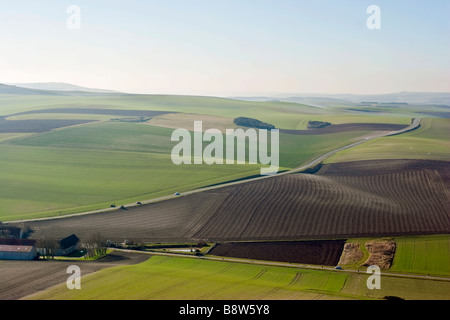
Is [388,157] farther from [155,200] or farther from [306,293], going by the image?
[306,293]

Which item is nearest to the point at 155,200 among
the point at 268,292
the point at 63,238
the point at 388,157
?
the point at 63,238

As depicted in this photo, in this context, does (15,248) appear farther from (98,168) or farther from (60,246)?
(98,168)

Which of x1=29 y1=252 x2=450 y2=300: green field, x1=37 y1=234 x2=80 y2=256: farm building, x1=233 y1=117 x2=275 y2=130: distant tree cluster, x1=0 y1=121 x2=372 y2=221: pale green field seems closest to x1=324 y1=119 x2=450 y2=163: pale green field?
x1=0 y1=121 x2=372 y2=221: pale green field

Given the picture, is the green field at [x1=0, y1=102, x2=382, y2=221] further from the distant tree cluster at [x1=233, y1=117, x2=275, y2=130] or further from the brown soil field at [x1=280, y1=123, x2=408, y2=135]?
the distant tree cluster at [x1=233, y1=117, x2=275, y2=130]

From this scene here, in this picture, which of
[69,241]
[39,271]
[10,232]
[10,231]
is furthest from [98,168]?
[39,271]

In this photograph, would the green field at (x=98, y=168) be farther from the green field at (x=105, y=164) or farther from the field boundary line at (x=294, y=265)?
the field boundary line at (x=294, y=265)

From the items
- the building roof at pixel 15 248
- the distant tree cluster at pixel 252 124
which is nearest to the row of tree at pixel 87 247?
the building roof at pixel 15 248
